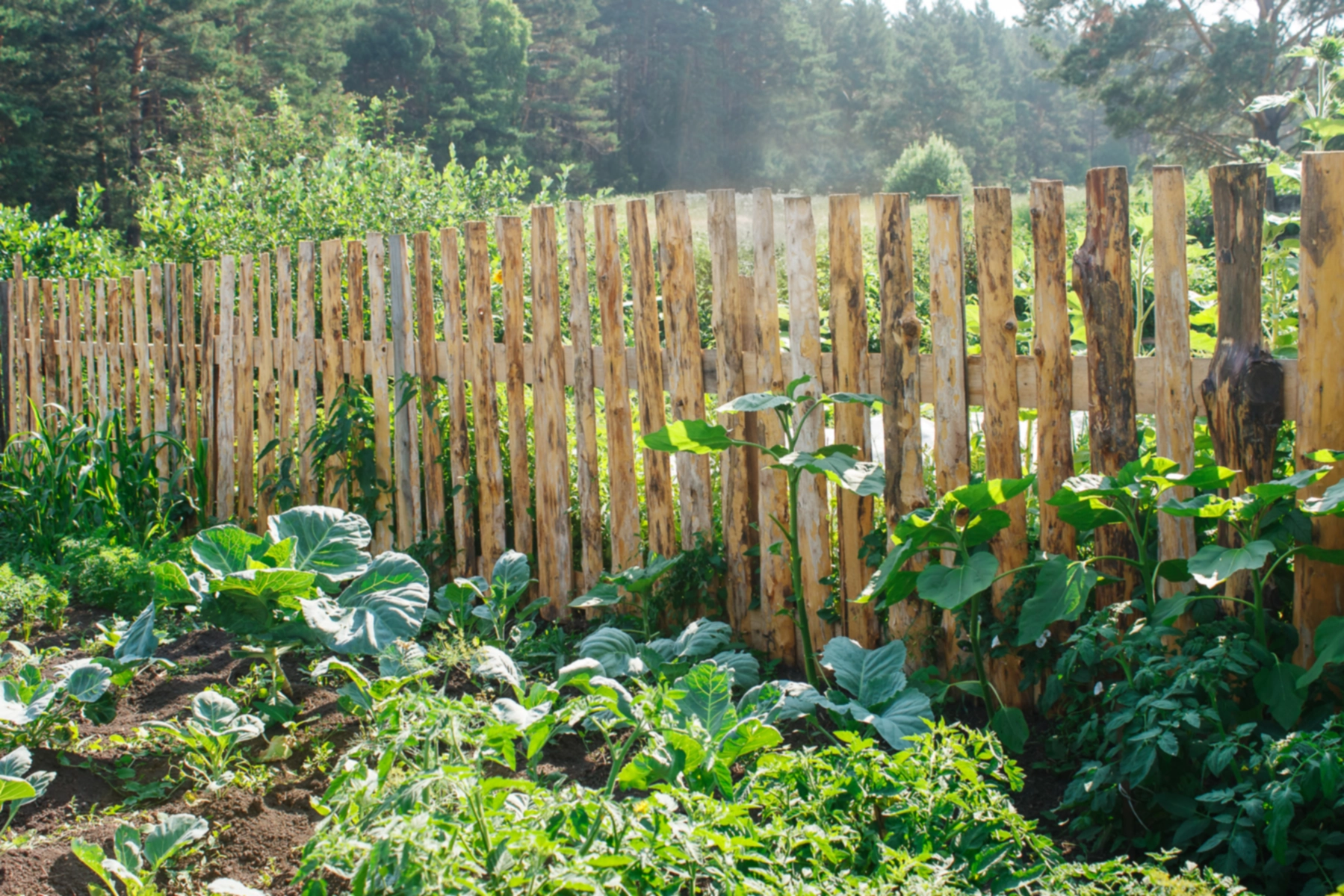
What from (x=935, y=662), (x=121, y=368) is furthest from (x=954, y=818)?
(x=121, y=368)

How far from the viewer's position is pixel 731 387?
3.30m

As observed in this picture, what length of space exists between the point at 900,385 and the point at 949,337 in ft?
0.68

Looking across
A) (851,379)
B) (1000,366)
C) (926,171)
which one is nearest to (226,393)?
(851,379)

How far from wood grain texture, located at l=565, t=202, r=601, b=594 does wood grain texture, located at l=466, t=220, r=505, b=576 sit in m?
0.44

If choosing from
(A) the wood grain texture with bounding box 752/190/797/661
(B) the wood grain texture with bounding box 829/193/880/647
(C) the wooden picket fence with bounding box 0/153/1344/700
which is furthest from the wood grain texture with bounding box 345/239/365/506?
(B) the wood grain texture with bounding box 829/193/880/647

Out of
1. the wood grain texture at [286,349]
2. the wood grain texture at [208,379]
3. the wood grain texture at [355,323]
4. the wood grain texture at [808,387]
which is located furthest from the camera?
the wood grain texture at [208,379]

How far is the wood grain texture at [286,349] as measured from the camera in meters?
4.79

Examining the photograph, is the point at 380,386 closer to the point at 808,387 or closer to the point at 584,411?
the point at 584,411

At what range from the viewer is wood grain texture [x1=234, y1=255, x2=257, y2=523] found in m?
5.07

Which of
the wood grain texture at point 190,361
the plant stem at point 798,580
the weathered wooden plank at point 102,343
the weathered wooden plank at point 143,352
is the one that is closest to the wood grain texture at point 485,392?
the plant stem at point 798,580

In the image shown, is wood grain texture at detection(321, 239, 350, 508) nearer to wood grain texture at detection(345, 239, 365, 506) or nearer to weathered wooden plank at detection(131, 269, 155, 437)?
wood grain texture at detection(345, 239, 365, 506)

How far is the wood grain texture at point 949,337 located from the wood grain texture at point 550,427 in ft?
4.91

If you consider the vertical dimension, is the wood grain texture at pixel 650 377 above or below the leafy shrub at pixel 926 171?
below

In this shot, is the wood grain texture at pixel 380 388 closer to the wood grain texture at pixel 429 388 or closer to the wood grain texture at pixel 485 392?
the wood grain texture at pixel 429 388
